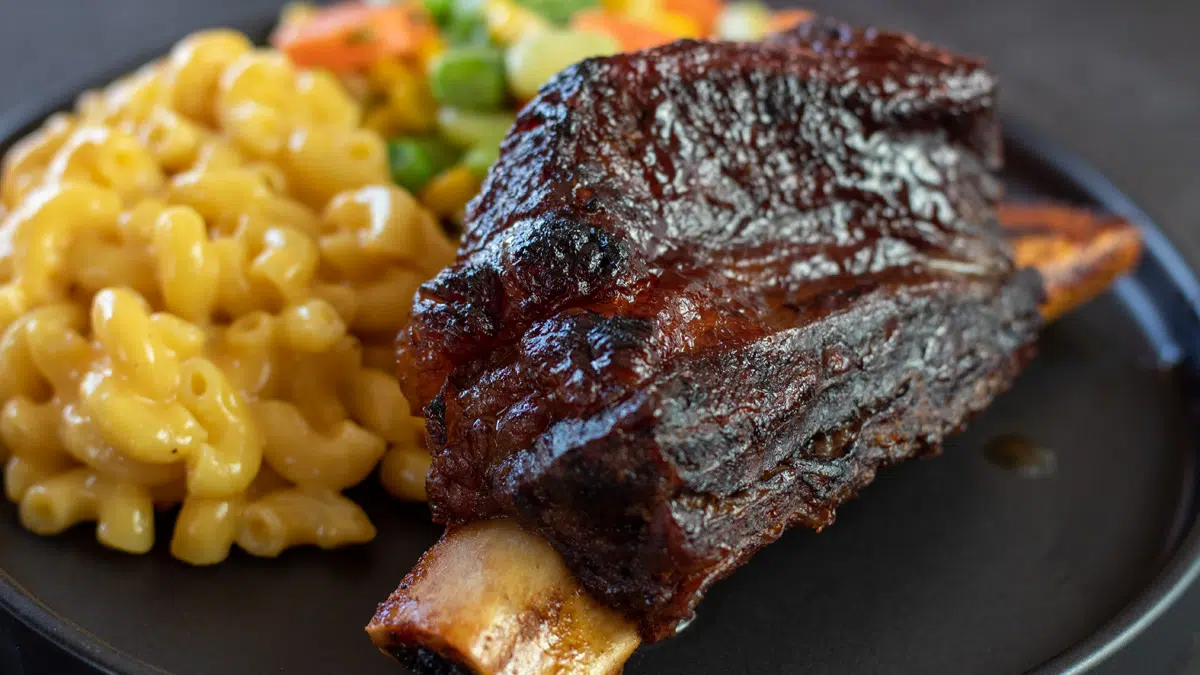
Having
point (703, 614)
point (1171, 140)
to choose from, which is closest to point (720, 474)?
point (703, 614)

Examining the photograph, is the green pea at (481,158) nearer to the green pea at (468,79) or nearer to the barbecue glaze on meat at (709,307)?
the green pea at (468,79)

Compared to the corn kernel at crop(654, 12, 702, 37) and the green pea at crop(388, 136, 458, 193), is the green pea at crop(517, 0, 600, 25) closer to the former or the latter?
Result: the corn kernel at crop(654, 12, 702, 37)

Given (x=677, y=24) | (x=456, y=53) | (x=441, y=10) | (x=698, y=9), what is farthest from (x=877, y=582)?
(x=698, y=9)

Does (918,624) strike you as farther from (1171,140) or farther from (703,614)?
(1171,140)

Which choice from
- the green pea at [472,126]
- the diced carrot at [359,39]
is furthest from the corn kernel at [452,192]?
the diced carrot at [359,39]

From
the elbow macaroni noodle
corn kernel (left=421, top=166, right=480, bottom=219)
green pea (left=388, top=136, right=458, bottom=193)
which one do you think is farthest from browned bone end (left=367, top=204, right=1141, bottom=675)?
green pea (left=388, top=136, right=458, bottom=193)

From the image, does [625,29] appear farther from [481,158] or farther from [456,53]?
[481,158]
